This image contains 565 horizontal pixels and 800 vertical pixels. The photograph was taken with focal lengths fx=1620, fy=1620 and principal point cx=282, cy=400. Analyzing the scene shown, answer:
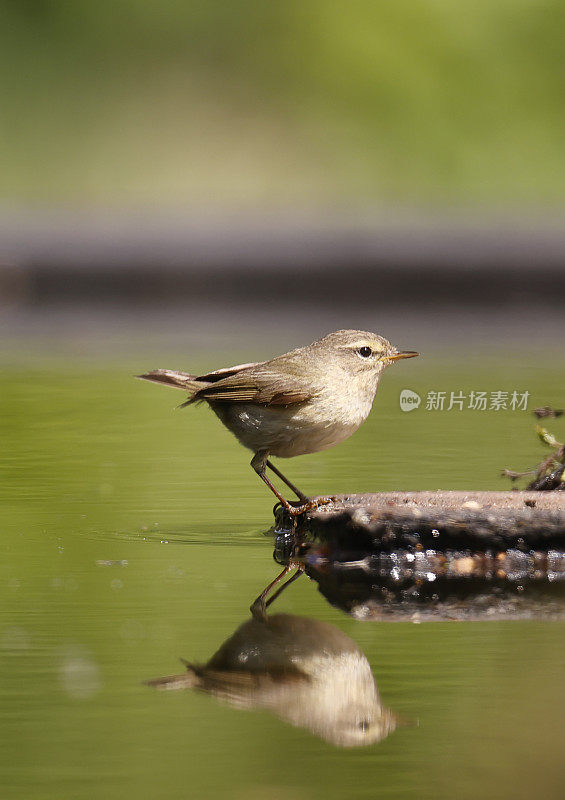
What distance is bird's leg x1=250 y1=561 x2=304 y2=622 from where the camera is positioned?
166 inches

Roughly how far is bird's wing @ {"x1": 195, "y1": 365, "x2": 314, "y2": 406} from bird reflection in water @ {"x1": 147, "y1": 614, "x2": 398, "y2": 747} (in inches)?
63.5

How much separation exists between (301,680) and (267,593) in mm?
971

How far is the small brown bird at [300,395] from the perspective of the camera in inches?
222

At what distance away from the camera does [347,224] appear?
60.4 ft

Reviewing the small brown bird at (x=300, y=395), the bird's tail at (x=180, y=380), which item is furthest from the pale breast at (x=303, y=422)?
the bird's tail at (x=180, y=380)

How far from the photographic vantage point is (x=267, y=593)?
4.51 metres

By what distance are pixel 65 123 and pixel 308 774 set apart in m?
19.8

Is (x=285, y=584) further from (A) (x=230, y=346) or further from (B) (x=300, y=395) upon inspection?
(A) (x=230, y=346)

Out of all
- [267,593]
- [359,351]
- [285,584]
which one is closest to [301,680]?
[267,593]

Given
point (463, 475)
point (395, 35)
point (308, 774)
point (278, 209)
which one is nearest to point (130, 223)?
point (278, 209)

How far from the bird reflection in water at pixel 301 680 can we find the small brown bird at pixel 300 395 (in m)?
1.51

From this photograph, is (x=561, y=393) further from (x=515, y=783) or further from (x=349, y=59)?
(x=349, y=59)

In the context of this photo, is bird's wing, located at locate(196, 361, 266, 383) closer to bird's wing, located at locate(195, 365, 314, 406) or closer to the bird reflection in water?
bird's wing, located at locate(195, 365, 314, 406)

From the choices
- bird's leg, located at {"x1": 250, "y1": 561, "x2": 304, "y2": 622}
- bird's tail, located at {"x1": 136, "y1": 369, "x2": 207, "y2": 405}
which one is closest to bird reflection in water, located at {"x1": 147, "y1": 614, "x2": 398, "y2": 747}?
bird's leg, located at {"x1": 250, "y1": 561, "x2": 304, "y2": 622}
